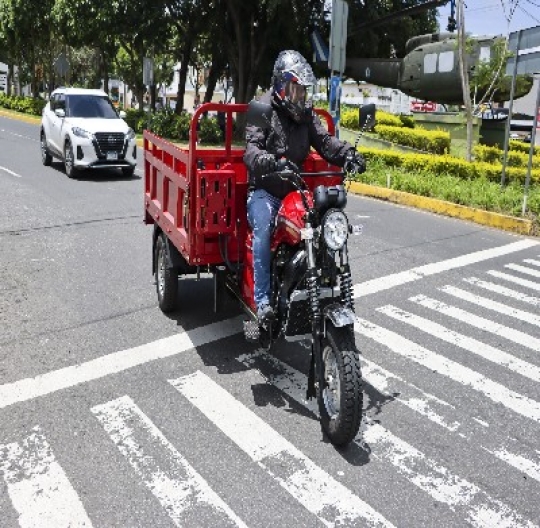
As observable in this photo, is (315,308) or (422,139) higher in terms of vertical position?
(422,139)

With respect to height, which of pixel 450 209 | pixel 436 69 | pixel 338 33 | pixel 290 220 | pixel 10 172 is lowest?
pixel 450 209

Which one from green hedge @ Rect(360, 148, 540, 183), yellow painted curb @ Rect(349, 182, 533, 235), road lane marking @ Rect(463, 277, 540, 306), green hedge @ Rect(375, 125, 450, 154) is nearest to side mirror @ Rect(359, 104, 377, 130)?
road lane marking @ Rect(463, 277, 540, 306)

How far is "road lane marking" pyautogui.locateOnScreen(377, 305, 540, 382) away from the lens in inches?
203

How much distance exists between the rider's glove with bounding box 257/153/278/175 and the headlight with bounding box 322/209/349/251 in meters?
0.55

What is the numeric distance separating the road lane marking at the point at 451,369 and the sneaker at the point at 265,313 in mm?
1031

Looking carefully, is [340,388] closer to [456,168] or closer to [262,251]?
[262,251]

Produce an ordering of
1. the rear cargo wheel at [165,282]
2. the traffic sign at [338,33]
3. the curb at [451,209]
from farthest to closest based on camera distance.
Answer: the traffic sign at [338,33], the curb at [451,209], the rear cargo wheel at [165,282]

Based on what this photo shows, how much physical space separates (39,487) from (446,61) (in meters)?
21.4

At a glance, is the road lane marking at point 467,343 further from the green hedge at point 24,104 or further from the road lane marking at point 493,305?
the green hedge at point 24,104

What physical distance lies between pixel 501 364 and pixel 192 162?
3.00 metres

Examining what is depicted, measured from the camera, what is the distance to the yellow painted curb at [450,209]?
10.7 meters

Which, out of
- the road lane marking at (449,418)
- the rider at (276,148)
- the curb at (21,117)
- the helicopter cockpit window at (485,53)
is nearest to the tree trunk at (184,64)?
the curb at (21,117)

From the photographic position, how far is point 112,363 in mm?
4988

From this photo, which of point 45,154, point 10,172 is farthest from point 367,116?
point 45,154
